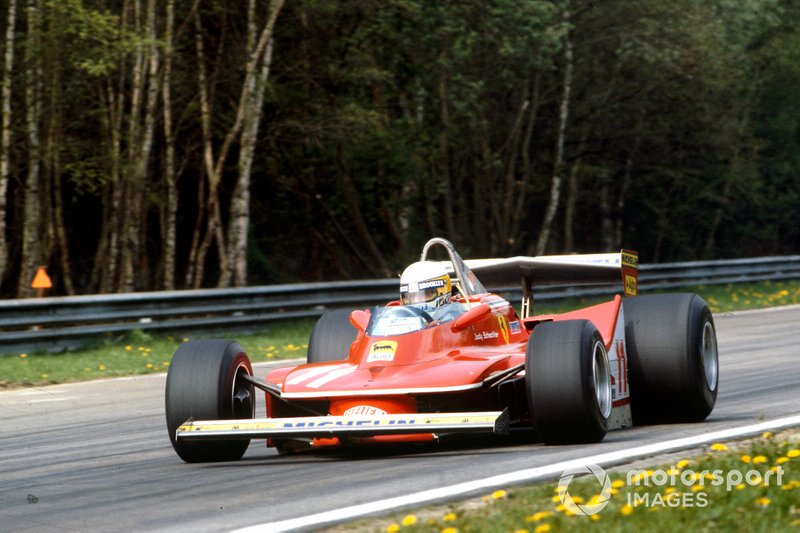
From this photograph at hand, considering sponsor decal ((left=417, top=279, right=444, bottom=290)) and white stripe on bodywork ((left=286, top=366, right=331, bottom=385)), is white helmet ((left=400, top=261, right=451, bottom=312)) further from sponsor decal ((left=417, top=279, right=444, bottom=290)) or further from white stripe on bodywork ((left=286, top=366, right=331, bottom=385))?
white stripe on bodywork ((left=286, top=366, right=331, bottom=385))

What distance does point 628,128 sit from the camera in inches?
1180

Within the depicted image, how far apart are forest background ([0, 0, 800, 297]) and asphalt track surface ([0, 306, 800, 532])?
8.89 metres

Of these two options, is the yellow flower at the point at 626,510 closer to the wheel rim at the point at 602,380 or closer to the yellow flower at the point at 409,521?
the yellow flower at the point at 409,521

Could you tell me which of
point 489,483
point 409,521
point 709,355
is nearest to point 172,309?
point 709,355

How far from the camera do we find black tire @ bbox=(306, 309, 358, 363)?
9750 millimetres

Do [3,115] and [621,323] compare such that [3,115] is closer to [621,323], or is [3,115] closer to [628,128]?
[621,323]

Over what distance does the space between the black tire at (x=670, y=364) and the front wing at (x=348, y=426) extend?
2.12 meters

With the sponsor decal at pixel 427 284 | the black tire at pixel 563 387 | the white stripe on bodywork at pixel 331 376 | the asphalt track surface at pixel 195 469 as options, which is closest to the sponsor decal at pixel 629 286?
the asphalt track surface at pixel 195 469

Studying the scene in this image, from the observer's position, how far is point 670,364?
357 inches

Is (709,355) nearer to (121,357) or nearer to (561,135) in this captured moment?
(121,357)

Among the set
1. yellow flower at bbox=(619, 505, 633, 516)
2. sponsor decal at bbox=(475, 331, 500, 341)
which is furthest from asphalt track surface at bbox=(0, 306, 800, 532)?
yellow flower at bbox=(619, 505, 633, 516)

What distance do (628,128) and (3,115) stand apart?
15.5m

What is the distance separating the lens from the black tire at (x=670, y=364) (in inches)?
355

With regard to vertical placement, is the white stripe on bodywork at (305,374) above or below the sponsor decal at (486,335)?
below
